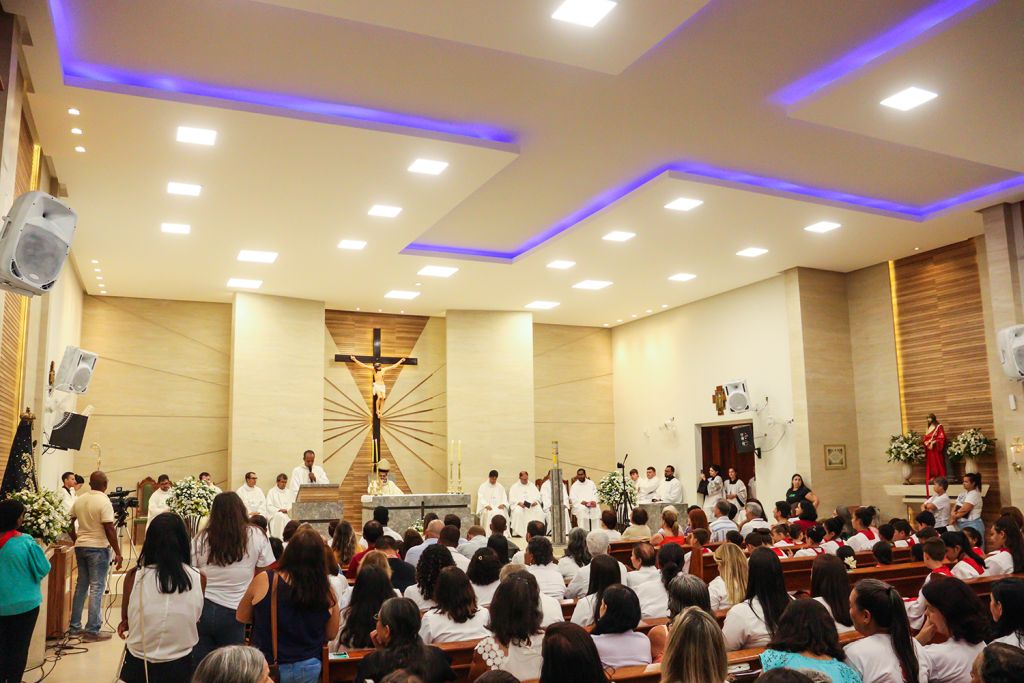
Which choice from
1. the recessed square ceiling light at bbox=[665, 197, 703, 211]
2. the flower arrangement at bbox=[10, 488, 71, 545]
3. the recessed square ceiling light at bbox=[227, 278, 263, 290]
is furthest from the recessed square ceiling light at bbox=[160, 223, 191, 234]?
the recessed square ceiling light at bbox=[665, 197, 703, 211]

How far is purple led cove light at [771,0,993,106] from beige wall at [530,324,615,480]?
1094cm

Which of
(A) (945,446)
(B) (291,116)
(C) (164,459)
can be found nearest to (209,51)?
(B) (291,116)

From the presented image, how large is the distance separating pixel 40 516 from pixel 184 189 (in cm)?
480

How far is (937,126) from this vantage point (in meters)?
7.70

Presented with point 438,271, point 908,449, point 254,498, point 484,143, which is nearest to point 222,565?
point 484,143

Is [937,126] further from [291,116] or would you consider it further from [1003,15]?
[291,116]

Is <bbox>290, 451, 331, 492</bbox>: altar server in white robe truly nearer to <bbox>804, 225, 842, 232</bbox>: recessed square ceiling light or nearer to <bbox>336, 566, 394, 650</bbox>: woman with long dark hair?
<bbox>804, 225, 842, 232</bbox>: recessed square ceiling light

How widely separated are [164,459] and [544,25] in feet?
38.6

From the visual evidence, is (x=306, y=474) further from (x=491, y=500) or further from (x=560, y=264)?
(x=560, y=264)

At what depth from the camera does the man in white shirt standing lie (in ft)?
49.0

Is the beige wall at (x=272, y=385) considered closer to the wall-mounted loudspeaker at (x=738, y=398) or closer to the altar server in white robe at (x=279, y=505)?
the altar server in white robe at (x=279, y=505)

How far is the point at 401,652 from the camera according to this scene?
3.13 meters

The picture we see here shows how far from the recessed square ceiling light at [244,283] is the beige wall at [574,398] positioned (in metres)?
6.58

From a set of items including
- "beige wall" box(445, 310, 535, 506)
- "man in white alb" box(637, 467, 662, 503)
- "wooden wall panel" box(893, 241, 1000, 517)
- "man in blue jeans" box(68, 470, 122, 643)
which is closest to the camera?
"man in blue jeans" box(68, 470, 122, 643)
